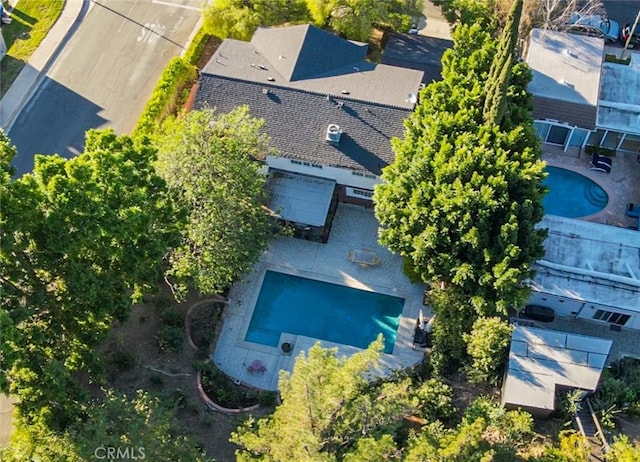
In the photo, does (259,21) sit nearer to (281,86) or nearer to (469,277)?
(281,86)

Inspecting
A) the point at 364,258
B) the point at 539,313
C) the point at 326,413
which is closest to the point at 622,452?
the point at 539,313

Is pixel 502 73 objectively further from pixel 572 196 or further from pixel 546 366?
pixel 546 366

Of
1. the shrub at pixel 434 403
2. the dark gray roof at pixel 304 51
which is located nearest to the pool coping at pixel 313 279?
the shrub at pixel 434 403

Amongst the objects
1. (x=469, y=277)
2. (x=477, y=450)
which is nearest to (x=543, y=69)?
(x=469, y=277)

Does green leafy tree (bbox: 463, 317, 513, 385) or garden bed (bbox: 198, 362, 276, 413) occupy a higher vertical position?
green leafy tree (bbox: 463, 317, 513, 385)

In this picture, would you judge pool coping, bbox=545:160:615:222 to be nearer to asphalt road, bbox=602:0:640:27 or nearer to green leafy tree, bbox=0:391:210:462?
asphalt road, bbox=602:0:640:27

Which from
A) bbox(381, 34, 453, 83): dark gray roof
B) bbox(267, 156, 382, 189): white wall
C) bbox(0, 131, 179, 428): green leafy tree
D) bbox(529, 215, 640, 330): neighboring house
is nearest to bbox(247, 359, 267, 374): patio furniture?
bbox(0, 131, 179, 428): green leafy tree

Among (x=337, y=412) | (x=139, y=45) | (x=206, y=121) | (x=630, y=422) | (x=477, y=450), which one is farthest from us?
(x=139, y=45)
